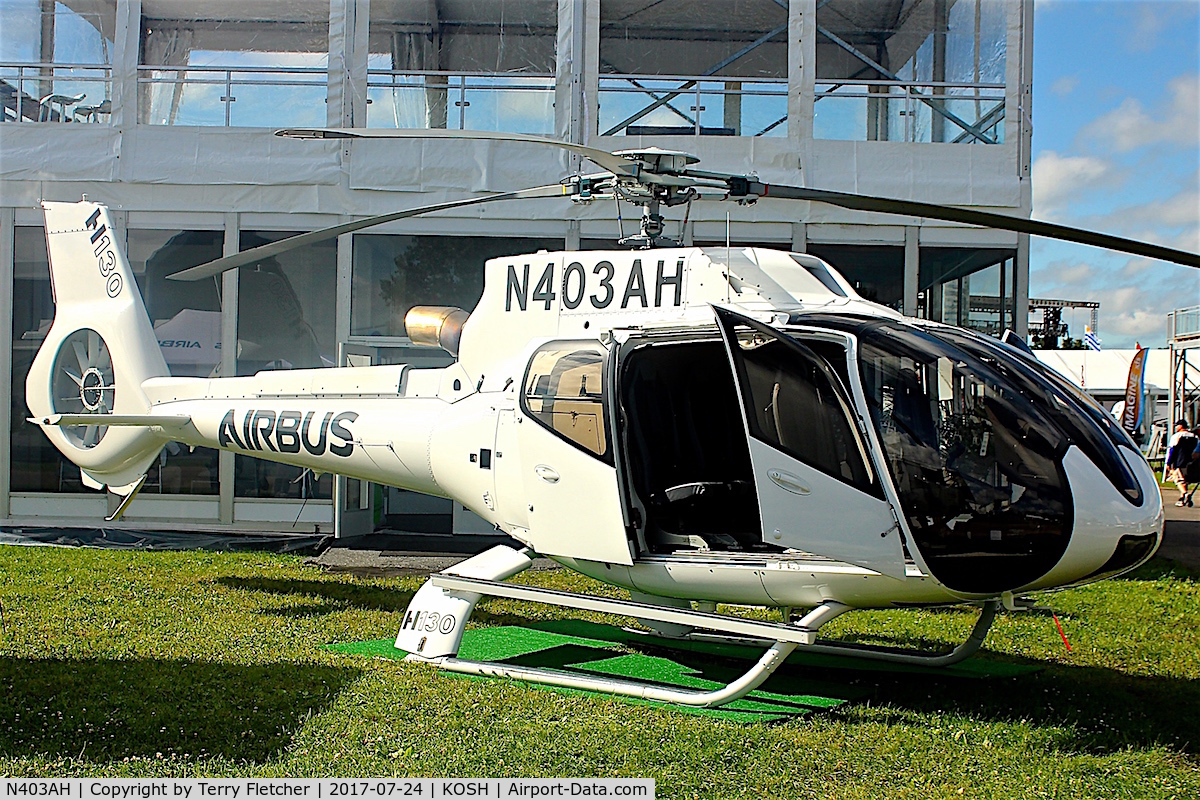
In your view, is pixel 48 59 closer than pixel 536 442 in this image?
No

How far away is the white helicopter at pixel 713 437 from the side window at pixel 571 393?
0.05 feet

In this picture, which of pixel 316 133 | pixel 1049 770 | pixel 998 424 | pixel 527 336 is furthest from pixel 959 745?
pixel 316 133

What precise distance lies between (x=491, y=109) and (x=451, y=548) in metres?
5.21

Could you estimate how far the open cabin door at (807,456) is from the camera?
523 cm

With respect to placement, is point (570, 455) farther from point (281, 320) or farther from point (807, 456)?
point (281, 320)

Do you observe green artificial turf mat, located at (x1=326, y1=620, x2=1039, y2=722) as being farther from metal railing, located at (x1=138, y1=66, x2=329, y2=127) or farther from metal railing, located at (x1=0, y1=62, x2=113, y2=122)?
metal railing, located at (x1=0, y1=62, x2=113, y2=122)

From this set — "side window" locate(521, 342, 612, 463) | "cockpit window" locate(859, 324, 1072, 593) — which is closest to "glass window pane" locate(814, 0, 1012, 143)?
"side window" locate(521, 342, 612, 463)

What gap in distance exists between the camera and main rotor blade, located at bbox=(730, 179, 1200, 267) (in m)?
5.54

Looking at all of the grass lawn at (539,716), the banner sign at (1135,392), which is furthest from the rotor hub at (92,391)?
the banner sign at (1135,392)

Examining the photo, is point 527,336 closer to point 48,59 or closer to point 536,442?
point 536,442

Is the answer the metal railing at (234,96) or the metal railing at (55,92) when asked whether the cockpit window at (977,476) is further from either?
the metal railing at (55,92)

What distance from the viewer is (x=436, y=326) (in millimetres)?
8734

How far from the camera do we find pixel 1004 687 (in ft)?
22.0

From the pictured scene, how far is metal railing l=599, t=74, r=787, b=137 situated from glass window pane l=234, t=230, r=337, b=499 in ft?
12.5
